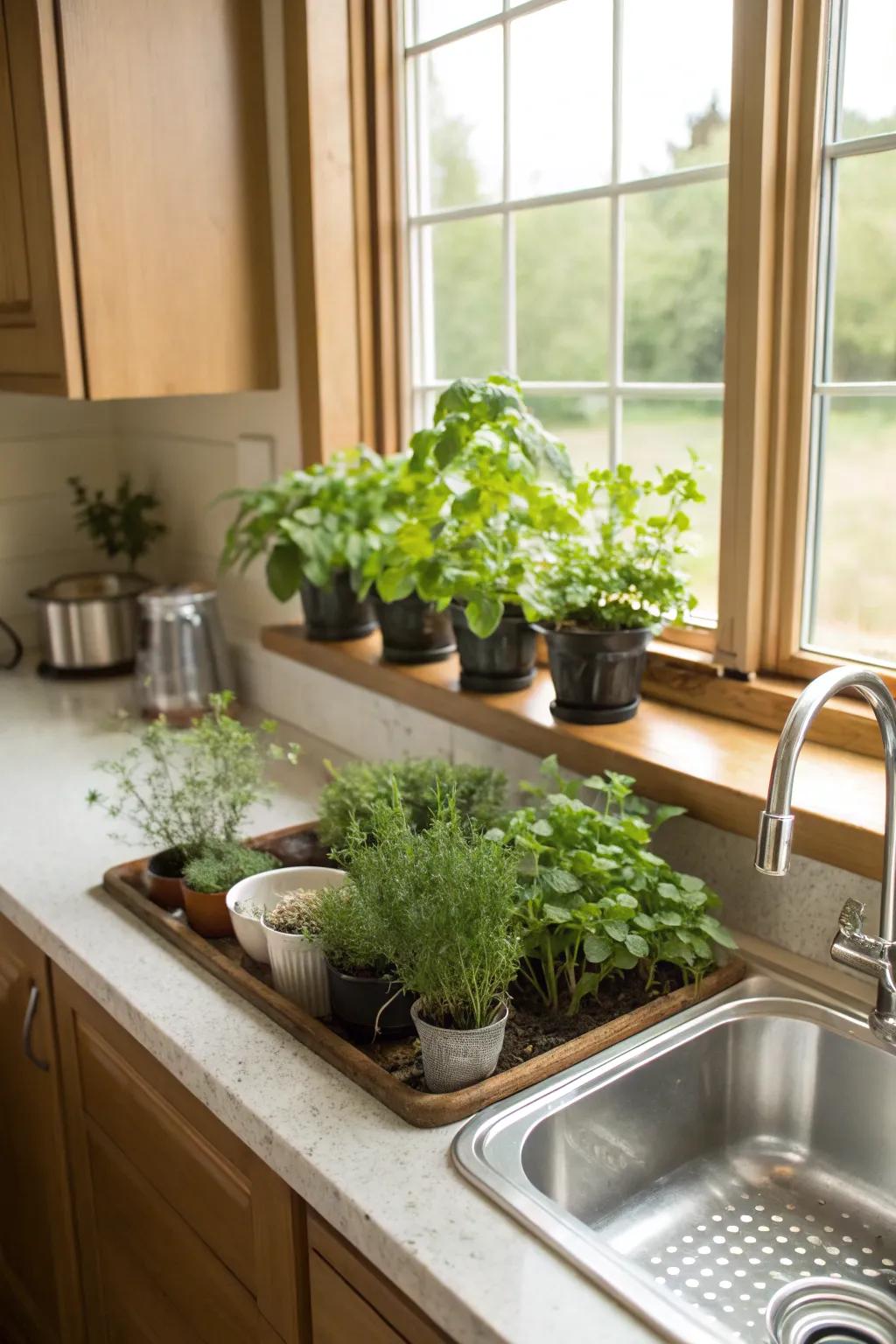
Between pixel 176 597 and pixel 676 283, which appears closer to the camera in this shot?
pixel 676 283

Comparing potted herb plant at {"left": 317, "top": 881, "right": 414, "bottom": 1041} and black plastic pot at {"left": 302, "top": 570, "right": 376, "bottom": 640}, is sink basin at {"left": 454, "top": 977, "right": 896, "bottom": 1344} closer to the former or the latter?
potted herb plant at {"left": 317, "top": 881, "right": 414, "bottom": 1041}

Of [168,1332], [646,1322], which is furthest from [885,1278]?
[168,1332]

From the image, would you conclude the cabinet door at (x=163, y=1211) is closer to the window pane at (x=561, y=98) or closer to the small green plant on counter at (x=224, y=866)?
the small green plant on counter at (x=224, y=866)

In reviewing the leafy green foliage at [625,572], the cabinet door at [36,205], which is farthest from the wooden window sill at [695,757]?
the cabinet door at [36,205]

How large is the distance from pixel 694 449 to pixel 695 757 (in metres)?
0.43

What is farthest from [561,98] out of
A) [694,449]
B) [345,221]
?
[694,449]

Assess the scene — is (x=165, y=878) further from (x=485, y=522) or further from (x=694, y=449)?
(x=694, y=449)

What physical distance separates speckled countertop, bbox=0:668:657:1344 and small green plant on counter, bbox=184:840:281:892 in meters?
0.08

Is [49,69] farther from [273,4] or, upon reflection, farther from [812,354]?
[812,354]

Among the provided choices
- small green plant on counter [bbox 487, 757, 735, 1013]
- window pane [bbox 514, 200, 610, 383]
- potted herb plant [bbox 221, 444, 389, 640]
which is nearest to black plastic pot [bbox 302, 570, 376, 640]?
potted herb plant [bbox 221, 444, 389, 640]

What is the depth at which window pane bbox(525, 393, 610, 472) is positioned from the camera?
177 centimetres

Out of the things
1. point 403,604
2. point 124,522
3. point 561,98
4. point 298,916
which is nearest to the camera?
point 298,916

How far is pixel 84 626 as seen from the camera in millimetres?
2350

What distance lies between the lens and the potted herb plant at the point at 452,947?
1.05 m
